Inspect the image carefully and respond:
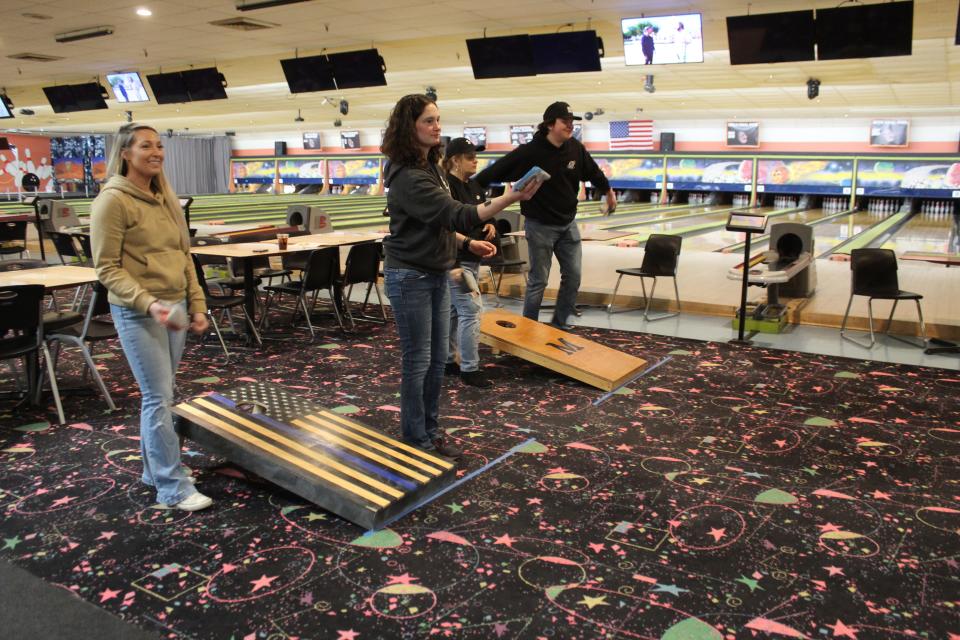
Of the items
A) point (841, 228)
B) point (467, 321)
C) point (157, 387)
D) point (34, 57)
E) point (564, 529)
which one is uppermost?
point (34, 57)

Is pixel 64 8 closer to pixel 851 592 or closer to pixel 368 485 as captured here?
pixel 368 485

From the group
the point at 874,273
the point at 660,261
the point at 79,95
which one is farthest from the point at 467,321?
the point at 79,95

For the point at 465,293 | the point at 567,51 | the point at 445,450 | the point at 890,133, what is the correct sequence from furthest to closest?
the point at 890,133
the point at 567,51
the point at 465,293
the point at 445,450

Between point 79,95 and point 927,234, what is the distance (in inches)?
562

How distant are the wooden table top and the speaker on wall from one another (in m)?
17.0

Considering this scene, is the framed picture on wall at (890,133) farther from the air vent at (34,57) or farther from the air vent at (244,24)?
the air vent at (34,57)

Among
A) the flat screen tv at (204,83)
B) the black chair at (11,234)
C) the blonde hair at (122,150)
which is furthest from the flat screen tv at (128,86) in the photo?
the blonde hair at (122,150)

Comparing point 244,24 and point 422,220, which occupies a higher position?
point 244,24

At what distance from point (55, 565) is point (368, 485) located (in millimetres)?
999

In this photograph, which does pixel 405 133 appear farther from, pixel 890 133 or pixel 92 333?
pixel 890 133

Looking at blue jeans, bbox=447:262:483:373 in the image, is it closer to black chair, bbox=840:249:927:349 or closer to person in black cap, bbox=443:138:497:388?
person in black cap, bbox=443:138:497:388

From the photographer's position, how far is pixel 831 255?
1000 centimetres

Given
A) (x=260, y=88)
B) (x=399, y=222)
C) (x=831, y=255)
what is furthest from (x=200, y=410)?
(x=260, y=88)

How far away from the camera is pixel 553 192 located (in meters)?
4.85
